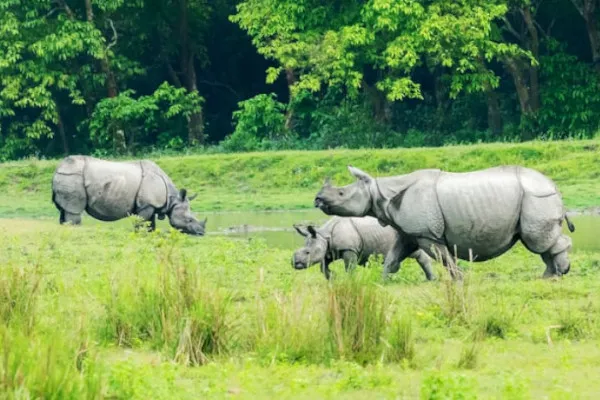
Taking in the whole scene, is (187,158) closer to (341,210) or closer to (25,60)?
(25,60)

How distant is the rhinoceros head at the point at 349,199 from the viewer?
41.5 feet

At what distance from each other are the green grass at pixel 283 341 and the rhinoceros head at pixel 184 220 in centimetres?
895

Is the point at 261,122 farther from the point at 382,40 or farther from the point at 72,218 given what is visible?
the point at 72,218

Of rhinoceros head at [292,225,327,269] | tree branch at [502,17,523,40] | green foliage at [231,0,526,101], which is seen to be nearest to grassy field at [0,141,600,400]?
rhinoceros head at [292,225,327,269]

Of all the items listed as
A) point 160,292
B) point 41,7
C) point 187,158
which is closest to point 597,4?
point 187,158

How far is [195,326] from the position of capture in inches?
336

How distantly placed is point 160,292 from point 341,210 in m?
4.07

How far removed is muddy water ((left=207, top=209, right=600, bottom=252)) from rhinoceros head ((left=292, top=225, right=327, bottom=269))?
406 cm

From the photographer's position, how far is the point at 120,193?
20.1m

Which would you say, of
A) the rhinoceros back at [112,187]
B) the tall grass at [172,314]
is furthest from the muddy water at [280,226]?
the tall grass at [172,314]

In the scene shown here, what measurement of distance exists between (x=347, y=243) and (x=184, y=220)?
6.73 metres

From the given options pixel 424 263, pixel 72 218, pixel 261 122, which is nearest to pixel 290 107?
pixel 261 122

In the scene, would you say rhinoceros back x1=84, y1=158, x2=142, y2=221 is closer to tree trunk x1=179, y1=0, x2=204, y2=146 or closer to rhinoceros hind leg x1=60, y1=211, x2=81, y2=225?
rhinoceros hind leg x1=60, y1=211, x2=81, y2=225

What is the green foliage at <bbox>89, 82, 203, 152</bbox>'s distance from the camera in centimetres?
3491
